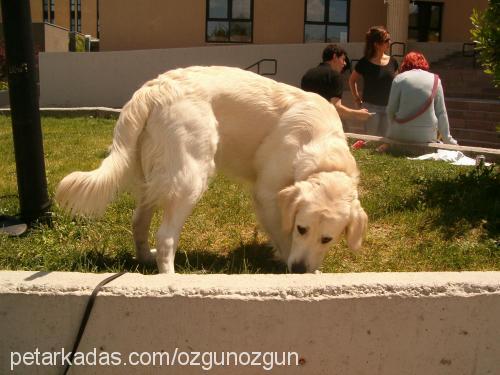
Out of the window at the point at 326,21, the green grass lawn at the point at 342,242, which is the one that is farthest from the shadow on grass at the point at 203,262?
the window at the point at 326,21

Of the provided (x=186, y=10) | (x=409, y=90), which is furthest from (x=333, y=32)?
(x=409, y=90)

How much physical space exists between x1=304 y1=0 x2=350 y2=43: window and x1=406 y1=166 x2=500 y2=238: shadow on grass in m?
15.1

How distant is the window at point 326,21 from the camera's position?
789 inches

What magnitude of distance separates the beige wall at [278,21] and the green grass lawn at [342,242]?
46.9ft

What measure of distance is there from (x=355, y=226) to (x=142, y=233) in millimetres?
1454

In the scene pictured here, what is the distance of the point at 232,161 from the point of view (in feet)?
12.9

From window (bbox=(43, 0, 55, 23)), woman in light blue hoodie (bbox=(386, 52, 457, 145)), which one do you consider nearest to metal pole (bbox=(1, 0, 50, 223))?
woman in light blue hoodie (bbox=(386, 52, 457, 145))

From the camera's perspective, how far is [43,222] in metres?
4.35

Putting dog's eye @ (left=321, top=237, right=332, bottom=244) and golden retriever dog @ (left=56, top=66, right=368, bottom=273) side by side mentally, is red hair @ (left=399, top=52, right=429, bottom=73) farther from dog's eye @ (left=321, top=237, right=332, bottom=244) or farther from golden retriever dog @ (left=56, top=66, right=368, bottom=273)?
dog's eye @ (left=321, top=237, right=332, bottom=244)

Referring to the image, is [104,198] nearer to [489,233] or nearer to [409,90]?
[489,233]

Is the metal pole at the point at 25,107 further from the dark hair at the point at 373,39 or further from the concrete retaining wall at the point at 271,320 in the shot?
the dark hair at the point at 373,39

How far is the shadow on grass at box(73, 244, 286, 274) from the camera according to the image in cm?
365

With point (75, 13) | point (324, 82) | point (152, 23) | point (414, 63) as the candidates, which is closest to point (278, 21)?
point (152, 23)

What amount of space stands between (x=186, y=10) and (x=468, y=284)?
730 inches
